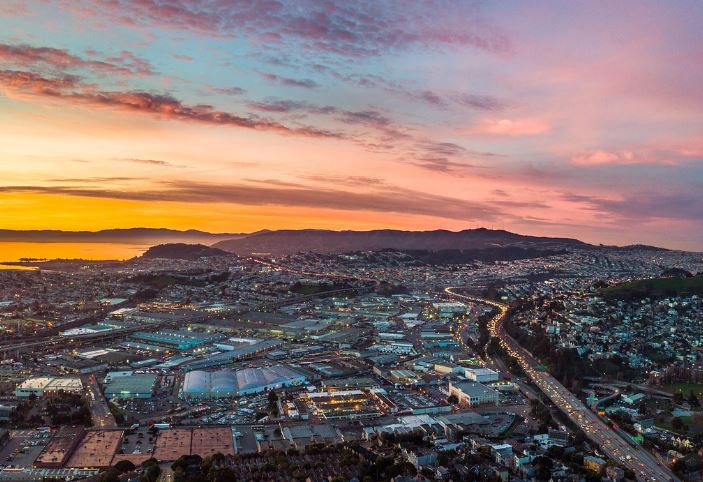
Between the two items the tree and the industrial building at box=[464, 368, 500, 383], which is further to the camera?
the industrial building at box=[464, 368, 500, 383]

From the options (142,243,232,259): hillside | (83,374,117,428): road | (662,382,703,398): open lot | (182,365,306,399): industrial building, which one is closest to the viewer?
(83,374,117,428): road

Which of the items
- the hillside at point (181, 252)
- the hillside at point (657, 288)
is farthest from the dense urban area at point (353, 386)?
the hillside at point (181, 252)

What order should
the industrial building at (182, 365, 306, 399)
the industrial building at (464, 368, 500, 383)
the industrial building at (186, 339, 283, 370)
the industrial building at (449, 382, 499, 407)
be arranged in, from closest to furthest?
the industrial building at (449, 382, 499, 407) < the industrial building at (182, 365, 306, 399) < the industrial building at (464, 368, 500, 383) < the industrial building at (186, 339, 283, 370)

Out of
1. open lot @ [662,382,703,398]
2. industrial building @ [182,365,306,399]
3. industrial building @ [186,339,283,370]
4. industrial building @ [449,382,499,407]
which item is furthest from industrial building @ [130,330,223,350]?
open lot @ [662,382,703,398]

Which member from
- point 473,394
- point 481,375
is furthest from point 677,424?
point 481,375

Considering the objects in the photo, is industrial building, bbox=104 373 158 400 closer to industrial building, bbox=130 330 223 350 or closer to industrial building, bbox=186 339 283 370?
industrial building, bbox=186 339 283 370

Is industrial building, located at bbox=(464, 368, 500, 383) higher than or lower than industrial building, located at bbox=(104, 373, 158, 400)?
higher

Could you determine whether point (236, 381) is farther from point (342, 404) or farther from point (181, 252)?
point (181, 252)
